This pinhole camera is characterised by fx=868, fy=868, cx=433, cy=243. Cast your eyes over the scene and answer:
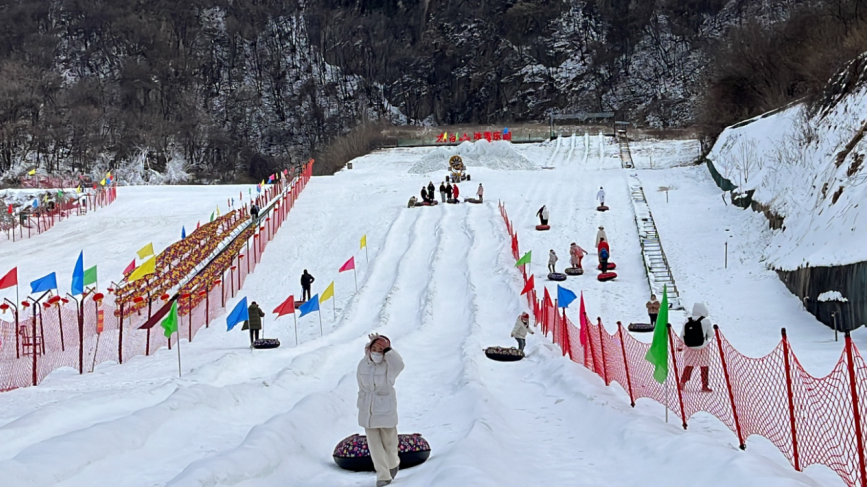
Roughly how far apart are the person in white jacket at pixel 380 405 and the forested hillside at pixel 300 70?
7901 cm

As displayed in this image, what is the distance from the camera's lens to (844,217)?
63.7ft

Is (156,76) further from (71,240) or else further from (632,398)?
(632,398)

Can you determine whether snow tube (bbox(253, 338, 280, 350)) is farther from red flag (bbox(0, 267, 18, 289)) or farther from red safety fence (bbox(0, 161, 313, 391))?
red flag (bbox(0, 267, 18, 289))

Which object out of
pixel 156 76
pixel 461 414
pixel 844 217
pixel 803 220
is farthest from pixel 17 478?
pixel 156 76

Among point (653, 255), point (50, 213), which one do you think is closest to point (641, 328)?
point (653, 255)

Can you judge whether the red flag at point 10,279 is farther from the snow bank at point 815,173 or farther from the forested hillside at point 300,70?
the forested hillside at point 300,70

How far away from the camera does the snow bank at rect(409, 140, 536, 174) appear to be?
52625 millimetres

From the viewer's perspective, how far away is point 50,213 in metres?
42.2

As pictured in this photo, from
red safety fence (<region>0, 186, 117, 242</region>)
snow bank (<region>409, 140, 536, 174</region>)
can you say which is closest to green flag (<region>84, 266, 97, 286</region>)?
red safety fence (<region>0, 186, 117, 242</region>)

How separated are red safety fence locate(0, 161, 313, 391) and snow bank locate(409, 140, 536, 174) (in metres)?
22.3

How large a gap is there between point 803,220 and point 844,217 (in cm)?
449

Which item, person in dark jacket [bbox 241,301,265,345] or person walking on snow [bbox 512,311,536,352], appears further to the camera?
person in dark jacket [bbox 241,301,265,345]

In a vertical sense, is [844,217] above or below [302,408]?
above

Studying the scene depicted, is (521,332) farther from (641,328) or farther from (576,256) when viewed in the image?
(576,256)
